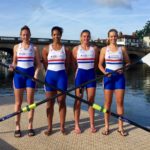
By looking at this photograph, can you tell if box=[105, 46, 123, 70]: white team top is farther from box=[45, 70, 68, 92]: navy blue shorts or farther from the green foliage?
the green foliage

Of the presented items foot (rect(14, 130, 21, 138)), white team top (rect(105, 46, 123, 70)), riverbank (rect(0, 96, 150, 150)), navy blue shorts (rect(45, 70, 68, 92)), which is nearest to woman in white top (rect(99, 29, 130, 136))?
white team top (rect(105, 46, 123, 70))

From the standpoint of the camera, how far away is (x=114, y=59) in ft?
21.4

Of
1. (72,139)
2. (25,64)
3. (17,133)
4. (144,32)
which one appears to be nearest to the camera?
(72,139)

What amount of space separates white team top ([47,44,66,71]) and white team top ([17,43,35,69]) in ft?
1.09

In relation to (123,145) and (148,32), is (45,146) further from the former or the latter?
(148,32)

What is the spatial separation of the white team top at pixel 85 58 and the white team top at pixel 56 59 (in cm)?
33

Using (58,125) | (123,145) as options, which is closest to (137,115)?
(58,125)

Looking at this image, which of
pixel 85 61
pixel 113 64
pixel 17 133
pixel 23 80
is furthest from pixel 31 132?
pixel 113 64

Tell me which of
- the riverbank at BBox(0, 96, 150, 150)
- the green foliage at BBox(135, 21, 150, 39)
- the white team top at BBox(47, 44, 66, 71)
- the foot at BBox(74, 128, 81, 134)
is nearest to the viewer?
the riverbank at BBox(0, 96, 150, 150)

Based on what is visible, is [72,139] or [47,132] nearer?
[72,139]

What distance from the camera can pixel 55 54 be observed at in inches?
251

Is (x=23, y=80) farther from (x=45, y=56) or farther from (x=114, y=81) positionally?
(x=114, y=81)

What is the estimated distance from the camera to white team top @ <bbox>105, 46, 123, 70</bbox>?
6.51 metres

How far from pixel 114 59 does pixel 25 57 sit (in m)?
1.65
